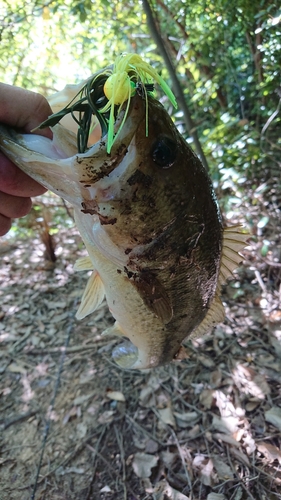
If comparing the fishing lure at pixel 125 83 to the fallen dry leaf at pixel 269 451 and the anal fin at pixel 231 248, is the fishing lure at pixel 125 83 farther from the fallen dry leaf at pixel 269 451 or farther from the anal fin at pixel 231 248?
the fallen dry leaf at pixel 269 451

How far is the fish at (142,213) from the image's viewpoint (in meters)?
0.97

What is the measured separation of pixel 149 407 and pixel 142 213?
190 centimetres

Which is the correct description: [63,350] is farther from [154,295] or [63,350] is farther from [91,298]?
[154,295]

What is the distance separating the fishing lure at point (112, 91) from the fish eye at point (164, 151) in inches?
4.6

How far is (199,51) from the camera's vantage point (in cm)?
399

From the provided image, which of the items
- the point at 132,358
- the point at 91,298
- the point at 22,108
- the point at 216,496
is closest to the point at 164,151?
the point at 22,108

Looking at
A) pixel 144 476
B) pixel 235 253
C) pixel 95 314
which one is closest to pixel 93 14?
pixel 95 314

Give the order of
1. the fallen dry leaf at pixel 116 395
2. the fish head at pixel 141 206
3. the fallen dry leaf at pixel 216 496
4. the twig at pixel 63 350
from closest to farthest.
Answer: the fish head at pixel 141 206, the fallen dry leaf at pixel 216 496, the fallen dry leaf at pixel 116 395, the twig at pixel 63 350

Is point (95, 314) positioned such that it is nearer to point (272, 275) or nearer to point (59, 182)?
point (272, 275)

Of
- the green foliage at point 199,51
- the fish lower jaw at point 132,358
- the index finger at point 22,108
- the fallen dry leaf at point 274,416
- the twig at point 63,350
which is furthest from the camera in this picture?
the twig at point 63,350

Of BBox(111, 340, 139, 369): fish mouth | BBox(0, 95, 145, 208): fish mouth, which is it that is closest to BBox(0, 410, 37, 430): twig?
BBox(111, 340, 139, 369): fish mouth

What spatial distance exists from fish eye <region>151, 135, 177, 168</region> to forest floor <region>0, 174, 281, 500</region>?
6.18ft

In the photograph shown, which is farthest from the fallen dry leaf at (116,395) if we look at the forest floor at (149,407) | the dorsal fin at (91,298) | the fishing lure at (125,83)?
the fishing lure at (125,83)

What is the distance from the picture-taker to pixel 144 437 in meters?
2.32
